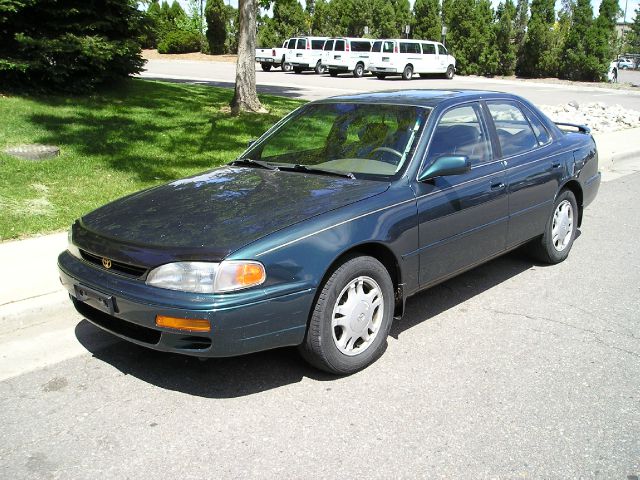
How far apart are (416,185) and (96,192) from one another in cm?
459

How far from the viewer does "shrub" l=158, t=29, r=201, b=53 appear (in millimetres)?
49250

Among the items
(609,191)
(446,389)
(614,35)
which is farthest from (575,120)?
(614,35)

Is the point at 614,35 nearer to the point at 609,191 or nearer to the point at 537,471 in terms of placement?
the point at 609,191

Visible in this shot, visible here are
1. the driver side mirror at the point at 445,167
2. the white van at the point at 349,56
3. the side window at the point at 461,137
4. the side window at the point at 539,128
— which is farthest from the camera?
the white van at the point at 349,56

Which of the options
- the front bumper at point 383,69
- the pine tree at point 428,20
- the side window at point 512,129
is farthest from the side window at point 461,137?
the pine tree at point 428,20

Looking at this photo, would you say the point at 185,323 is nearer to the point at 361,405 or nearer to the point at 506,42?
the point at 361,405

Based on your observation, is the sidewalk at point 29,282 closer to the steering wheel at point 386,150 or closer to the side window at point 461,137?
the steering wheel at point 386,150

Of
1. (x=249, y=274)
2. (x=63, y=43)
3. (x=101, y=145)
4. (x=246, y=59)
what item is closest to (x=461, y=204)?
(x=249, y=274)

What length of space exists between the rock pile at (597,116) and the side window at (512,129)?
10.5 metres

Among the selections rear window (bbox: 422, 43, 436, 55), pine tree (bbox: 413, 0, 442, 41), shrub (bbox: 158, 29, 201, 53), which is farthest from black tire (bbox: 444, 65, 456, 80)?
shrub (bbox: 158, 29, 201, 53)

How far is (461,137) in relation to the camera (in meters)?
4.75

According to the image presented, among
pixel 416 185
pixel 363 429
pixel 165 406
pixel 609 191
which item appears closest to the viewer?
pixel 363 429

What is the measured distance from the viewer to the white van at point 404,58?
108ft

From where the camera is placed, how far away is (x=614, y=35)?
37.8m
